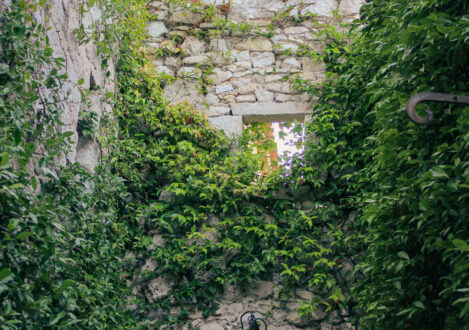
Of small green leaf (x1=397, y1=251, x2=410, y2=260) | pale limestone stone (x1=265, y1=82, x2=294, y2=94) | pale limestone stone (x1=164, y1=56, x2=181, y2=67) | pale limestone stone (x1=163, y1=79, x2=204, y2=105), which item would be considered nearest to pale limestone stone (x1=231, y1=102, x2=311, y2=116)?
pale limestone stone (x1=265, y1=82, x2=294, y2=94)

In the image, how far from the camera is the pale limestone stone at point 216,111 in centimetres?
414

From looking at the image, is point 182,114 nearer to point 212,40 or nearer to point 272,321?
point 212,40

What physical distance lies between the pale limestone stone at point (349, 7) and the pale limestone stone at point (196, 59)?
1.43 meters

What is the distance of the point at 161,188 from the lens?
3.77m

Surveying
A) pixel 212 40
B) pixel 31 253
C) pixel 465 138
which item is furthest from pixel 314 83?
pixel 31 253

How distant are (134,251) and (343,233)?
5.53 ft

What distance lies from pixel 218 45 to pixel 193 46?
245 millimetres

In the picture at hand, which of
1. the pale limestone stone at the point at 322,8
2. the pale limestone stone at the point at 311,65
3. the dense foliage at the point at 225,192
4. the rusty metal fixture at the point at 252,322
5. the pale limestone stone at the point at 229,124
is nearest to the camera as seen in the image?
the dense foliage at the point at 225,192

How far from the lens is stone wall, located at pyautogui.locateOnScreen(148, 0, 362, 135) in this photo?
416 centimetres

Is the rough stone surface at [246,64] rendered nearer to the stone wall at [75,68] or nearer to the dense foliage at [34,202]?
the stone wall at [75,68]

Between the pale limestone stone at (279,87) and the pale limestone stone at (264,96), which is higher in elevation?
the pale limestone stone at (279,87)

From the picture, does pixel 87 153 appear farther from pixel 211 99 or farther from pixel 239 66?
pixel 239 66

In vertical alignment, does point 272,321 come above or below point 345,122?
below

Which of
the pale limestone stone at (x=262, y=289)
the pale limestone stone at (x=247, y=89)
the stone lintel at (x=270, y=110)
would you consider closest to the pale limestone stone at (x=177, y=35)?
the pale limestone stone at (x=247, y=89)
